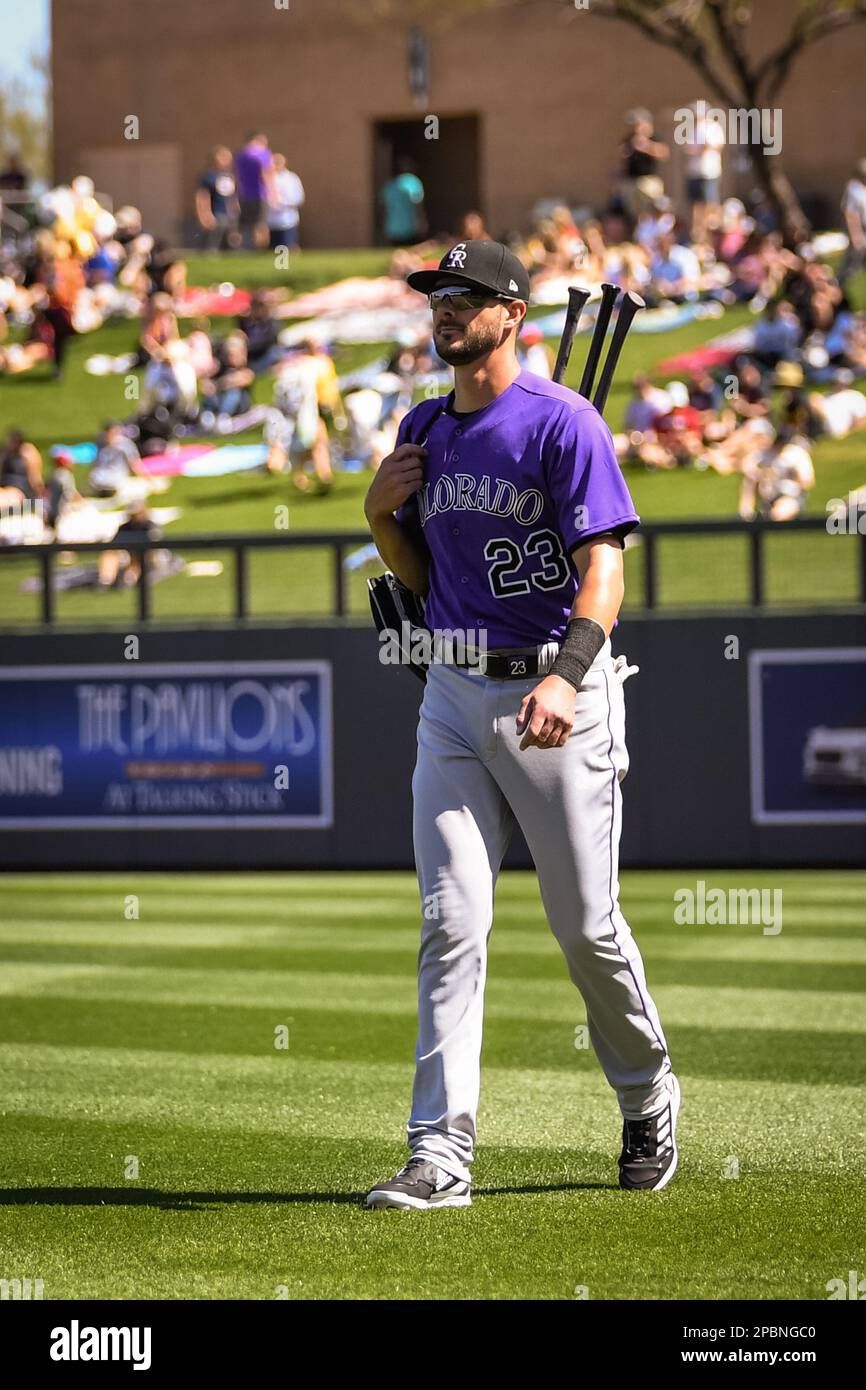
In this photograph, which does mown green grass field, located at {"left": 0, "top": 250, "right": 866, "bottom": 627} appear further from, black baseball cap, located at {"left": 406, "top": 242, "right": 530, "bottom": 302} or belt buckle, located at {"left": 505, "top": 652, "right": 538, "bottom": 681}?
belt buckle, located at {"left": 505, "top": 652, "right": 538, "bottom": 681}

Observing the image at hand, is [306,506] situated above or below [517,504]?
above

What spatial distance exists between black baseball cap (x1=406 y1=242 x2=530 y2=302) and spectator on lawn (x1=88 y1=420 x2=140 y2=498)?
19479 millimetres

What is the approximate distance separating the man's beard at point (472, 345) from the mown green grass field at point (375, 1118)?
2.14 meters

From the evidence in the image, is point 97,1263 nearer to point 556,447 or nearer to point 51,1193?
point 51,1193

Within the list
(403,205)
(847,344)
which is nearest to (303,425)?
(847,344)

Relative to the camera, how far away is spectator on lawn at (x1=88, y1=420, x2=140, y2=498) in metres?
24.3

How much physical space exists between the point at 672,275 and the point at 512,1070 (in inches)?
869

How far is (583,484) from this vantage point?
16.6 ft

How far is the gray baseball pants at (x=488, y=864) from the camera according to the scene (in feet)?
16.9

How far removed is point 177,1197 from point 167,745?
442 inches

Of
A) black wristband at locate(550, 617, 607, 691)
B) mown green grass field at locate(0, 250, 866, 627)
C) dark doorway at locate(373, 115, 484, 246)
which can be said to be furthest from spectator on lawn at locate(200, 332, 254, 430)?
black wristband at locate(550, 617, 607, 691)

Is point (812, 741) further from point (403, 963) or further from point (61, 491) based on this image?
point (61, 491)

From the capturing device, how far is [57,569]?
55.2 ft
